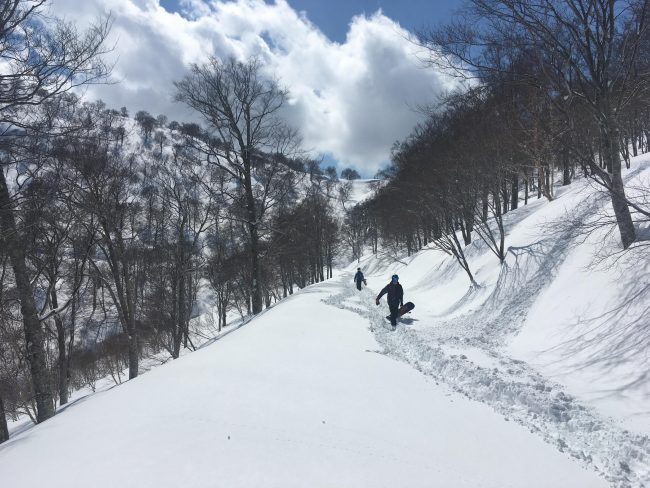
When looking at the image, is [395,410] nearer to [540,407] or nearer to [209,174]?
[540,407]

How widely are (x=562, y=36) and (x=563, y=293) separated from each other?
535cm

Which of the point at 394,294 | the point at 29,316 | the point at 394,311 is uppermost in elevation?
the point at 29,316

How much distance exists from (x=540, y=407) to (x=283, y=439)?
3.29 meters

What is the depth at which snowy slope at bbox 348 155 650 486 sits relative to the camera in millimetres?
4117

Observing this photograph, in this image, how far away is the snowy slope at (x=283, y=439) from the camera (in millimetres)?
2918

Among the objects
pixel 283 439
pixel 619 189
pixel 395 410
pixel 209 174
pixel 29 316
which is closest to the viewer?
pixel 283 439

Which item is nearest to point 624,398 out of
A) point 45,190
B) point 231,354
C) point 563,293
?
point 563,293

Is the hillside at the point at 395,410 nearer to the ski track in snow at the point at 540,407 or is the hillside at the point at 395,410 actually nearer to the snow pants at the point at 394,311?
the ski track in snow at the point at 540,407

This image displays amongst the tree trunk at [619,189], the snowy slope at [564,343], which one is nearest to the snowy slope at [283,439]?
the snowy slope at [564,343]

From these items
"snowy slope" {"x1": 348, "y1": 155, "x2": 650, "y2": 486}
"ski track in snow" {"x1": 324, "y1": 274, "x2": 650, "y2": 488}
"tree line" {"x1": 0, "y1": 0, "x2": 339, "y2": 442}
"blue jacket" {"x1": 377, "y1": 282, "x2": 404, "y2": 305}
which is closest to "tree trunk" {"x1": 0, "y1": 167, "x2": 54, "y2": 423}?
"tree line" {"x1": 0, "y1": 0, "x2": 339, "y2": 442}

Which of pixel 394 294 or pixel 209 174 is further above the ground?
pixel 209 174

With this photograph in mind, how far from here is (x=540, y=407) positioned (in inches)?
183

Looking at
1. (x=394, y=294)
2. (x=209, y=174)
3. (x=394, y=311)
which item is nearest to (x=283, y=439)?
(x=394, y=311)

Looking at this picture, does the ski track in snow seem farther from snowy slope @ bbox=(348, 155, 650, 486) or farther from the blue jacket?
the blue jacket
